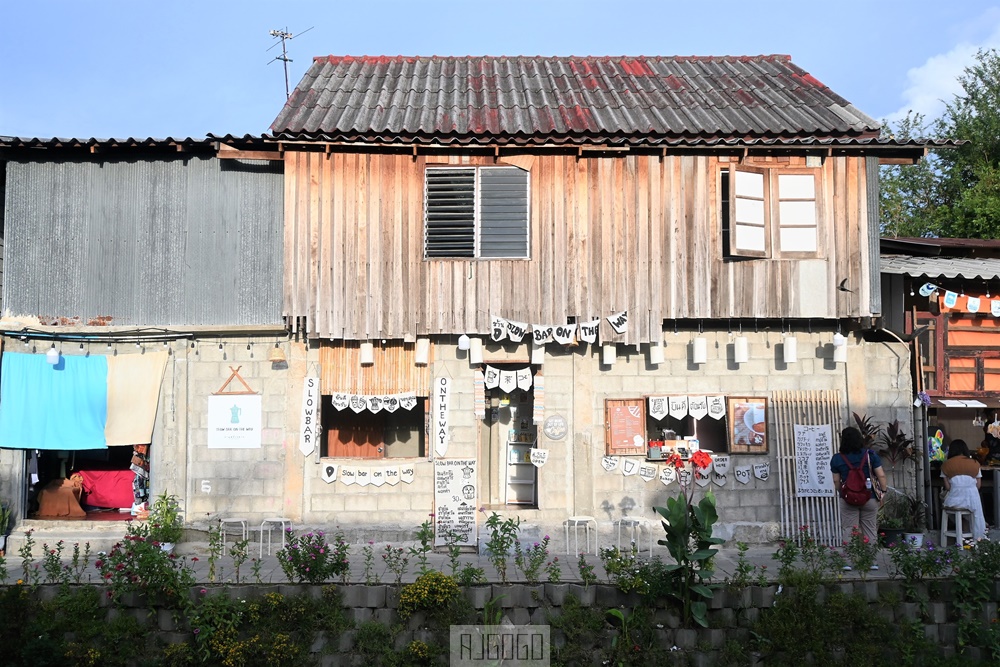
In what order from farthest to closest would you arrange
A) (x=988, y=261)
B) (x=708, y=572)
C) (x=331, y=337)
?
1. (x=988, y=261)
2. (x=331, y=337)
3. (x=708, y=572)

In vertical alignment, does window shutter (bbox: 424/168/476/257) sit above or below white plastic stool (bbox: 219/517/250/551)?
above

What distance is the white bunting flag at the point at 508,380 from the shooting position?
43.6 ft

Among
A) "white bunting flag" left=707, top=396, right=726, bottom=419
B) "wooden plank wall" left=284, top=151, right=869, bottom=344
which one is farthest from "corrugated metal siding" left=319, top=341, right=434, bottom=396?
"white bunting flag" left=707, top=396, right=726, bottom=419

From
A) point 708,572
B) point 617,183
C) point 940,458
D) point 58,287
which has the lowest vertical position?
point 708,572

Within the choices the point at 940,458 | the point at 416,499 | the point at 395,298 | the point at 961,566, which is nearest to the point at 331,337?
Result: the point at 395,298

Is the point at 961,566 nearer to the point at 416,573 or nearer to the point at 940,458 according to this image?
Result: the point at 940,458

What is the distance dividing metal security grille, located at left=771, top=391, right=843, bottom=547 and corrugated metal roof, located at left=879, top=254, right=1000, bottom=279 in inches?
88.9

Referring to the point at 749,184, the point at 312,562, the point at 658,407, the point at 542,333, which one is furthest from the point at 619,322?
the point at 312,562

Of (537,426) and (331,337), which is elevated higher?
(331,337)

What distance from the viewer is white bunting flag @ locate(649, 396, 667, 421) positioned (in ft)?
43.8

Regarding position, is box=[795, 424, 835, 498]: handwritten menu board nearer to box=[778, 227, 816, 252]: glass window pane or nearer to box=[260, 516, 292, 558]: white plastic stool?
box=[778, 227, 816, 252]: glass window pane

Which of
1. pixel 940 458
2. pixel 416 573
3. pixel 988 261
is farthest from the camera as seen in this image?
pixel 988 261

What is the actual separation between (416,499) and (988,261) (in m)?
10.7

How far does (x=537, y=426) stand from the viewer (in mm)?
13289
